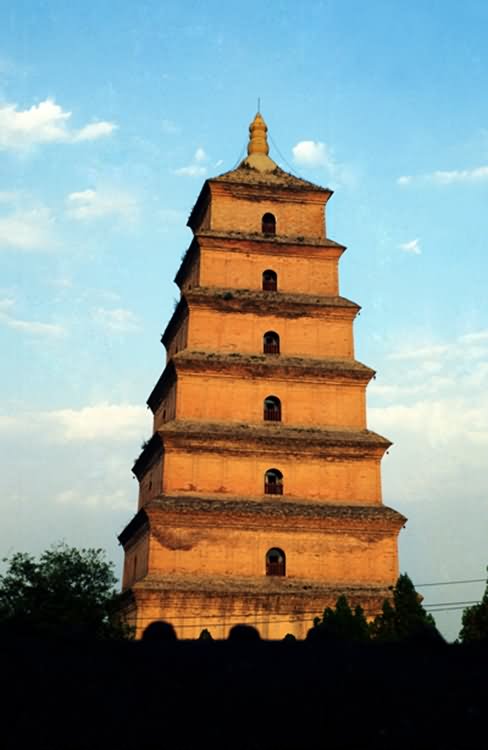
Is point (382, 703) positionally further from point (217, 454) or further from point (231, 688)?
point (217, 454)

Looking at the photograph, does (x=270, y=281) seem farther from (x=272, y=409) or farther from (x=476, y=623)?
(x=476, y=623)

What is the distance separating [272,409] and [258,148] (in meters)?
11.2

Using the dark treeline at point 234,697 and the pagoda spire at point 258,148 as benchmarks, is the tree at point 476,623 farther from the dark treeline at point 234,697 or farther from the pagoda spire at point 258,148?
the pagoda spire at point 258,148

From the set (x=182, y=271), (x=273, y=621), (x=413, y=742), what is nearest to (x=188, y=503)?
(x=273, y=621)

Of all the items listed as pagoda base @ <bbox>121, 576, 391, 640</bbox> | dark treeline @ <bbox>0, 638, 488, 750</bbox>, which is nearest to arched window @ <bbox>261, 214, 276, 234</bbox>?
pagoda base @ <bbox>121, 576, 391, 640</bbox>

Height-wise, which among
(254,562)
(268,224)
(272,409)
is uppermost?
(268,224)

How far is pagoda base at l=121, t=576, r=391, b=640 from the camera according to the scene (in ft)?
82.3

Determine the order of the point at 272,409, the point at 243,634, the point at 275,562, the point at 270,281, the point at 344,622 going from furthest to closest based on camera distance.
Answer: the point at 270,281, the point at 272,409, the point at 275,562, the point at 344,622, the point at 243,634

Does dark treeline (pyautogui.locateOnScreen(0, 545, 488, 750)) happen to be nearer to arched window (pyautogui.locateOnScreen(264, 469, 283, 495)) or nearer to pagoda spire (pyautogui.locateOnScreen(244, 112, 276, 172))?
arched window (pyautogui.locateOnScreen(264, 469, 283, 495))

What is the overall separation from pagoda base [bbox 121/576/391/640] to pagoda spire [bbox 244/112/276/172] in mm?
15197

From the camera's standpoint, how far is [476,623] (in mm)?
25781

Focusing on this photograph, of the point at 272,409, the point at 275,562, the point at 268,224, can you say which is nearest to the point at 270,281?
the point at 268,224

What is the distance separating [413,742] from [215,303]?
20292mm

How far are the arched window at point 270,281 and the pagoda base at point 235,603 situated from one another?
9748 millimetres
